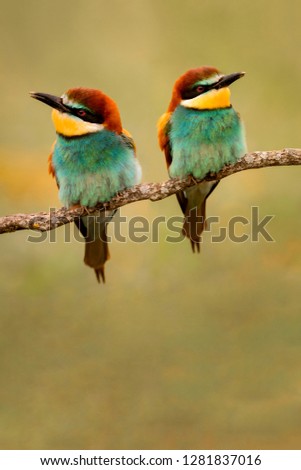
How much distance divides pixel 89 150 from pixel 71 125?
132 millimetres

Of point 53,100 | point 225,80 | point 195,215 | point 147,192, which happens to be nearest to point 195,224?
point 195,215

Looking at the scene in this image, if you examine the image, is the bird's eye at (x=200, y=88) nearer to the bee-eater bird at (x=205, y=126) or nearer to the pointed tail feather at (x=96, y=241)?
the bee-eater bird at (x=205, y=126)

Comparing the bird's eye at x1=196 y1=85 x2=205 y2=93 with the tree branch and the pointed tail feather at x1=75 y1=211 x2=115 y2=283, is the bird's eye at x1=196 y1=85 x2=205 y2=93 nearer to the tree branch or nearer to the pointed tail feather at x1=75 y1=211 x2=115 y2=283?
the tree branch

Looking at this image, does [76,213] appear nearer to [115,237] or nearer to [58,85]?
[115,237]

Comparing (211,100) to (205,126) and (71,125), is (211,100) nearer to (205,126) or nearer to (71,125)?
(205,126)

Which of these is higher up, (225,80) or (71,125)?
(225,80)

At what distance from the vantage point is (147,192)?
319 centimetres

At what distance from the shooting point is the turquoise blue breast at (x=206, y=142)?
3238 millimetres

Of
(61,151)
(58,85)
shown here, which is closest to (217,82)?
(61,151)

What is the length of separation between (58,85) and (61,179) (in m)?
1.14

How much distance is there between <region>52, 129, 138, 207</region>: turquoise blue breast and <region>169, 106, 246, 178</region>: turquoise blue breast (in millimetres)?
224

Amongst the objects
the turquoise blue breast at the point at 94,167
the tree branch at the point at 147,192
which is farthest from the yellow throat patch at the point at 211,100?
the turquoise blue breast at the point at 94,167

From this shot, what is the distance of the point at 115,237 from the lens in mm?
3930

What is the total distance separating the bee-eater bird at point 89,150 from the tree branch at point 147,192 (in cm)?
5
